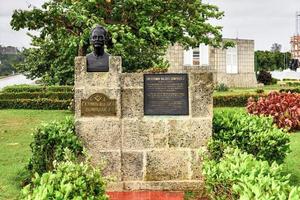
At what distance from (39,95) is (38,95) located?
10cm

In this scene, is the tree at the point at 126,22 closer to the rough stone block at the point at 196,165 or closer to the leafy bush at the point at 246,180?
the rough stone block at the point at 196,165

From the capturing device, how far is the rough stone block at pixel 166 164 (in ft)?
28.6

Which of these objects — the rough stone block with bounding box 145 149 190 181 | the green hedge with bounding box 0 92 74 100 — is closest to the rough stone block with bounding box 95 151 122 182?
the rough stone block with bounding box 145 149 190 181

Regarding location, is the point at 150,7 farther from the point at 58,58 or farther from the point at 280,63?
the point at 280,63

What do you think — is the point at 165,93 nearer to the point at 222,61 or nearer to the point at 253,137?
the point at 253,137

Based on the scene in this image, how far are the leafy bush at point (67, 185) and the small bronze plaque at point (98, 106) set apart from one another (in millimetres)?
2297

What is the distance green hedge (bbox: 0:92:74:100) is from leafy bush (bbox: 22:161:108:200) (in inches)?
750

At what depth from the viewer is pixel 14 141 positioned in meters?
14.4

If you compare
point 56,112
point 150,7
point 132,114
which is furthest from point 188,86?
point 56,112

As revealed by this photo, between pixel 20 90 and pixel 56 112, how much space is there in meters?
5.23

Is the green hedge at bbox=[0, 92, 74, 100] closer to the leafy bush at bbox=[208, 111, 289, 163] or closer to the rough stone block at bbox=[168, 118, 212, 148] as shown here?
the leafy bush at bbox=[208, 111, 289, 163]

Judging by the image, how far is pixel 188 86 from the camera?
8617 mm

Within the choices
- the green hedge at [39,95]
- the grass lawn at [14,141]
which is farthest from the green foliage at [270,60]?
the grass lawn at [14,141]

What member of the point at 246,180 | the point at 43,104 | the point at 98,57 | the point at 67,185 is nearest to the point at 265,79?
the point at 43,104
